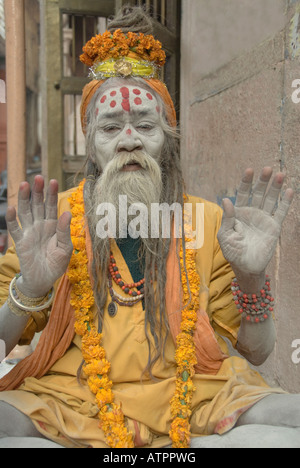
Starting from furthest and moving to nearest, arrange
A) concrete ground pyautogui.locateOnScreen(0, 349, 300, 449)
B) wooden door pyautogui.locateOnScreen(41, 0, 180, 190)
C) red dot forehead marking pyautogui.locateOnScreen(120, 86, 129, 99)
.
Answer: wooden door pyautogui.locateOnScreen(41, 0, 180, 190), red dot forehead marking pyautogui.locateOnScreen(120, 86, 129, 99), concrete ground pyautogui.locateOnScreen(0, 349, 300, 449)

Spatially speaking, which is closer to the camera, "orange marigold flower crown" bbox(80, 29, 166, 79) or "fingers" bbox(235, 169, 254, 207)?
"fingers" bbox(235, 169, 254, 207)

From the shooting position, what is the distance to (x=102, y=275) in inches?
73.0

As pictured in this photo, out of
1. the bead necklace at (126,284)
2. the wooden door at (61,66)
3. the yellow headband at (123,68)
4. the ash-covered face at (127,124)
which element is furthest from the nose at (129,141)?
the wooden door at (61,66)

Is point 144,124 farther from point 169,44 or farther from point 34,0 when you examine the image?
point 34,0

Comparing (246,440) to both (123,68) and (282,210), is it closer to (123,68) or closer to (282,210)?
(282,210)

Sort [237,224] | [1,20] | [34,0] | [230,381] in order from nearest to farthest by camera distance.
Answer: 1. [237,224]
2. [230,381]
3. [1,20]
4. [34,0]

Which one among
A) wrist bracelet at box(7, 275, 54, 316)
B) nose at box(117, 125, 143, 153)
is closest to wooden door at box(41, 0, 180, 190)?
nose at box(117, 125, 143, 153)

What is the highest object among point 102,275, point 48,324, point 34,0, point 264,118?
point 34,0

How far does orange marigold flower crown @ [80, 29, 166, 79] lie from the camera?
1998 millimetres

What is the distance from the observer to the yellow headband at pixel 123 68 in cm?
198

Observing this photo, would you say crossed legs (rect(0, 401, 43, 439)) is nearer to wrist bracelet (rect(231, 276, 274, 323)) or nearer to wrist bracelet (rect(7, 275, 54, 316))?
wrist bracelet (rect(7, 275, 54, 316))

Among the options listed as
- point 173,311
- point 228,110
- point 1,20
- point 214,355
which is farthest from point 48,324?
point 1,20

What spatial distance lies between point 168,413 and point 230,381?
275 millimetres

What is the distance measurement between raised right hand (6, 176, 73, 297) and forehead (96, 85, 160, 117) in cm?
57
